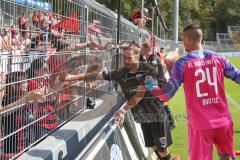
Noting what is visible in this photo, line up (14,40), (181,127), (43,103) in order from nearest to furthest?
(14,40) < (43,103) < (181,127)

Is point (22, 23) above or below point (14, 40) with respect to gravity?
above

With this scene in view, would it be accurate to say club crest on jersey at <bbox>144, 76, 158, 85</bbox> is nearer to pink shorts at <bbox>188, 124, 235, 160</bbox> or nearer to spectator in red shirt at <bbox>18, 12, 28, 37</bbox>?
pink shorts at <bbox>188, 124, 235, 160</bbox>

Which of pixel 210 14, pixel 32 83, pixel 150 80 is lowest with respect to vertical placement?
pixel 150 80

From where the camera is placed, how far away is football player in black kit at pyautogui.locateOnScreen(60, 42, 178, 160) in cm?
720

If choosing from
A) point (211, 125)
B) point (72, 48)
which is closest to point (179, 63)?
point (211, 125)

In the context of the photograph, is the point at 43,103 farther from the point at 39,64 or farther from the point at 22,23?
the point at 22,23

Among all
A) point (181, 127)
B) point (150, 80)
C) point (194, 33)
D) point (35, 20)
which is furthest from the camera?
point (181, 127)

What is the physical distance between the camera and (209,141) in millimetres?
5957

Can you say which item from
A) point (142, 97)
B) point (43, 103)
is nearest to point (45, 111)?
point (43, 103)

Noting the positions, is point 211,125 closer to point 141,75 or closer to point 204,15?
point 141,75

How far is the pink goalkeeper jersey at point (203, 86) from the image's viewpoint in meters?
5.90

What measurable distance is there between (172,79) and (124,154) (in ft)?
3.58

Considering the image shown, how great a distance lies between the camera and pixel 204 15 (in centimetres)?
9881

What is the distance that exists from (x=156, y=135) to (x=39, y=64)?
10.8 ft
